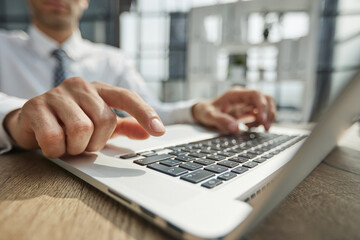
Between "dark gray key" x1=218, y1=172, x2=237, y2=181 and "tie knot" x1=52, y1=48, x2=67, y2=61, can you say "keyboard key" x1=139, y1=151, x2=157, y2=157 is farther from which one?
"tie knot" x1=52, y1=48, x2=67, y2=61

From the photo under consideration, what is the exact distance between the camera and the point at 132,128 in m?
0.38

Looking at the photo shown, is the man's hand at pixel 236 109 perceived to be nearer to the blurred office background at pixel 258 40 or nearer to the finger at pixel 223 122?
the finger at pixel 223 122

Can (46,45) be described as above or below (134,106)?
above

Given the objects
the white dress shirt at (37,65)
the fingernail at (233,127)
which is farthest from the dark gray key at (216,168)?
the white dress shirt at (37,65)

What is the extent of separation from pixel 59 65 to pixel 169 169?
3.10ft

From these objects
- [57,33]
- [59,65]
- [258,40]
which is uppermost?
[258,40]

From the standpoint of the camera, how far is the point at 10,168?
322mm

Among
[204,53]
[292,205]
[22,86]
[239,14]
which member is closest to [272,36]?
[239,14]

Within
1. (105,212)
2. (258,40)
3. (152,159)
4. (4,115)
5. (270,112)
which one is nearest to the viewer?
(105,212)

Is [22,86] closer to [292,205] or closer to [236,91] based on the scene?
[236,91]

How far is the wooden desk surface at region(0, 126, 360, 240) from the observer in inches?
6.1

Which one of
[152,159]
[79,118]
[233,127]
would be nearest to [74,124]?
[79,118]

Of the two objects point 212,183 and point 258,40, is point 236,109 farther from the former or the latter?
point 258,40

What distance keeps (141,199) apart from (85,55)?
1145mm
